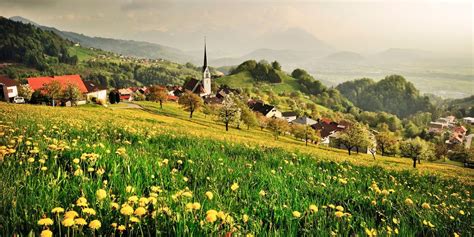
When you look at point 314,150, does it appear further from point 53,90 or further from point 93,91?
point 93,91

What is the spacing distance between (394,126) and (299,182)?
197m

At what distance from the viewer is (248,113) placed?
306ft

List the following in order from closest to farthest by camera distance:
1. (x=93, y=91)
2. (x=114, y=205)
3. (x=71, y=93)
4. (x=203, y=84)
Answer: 1. (x=114, y=205)
2. (x=71, y=93)
3. (x=93, y=91)
4. (x=203, y=84)

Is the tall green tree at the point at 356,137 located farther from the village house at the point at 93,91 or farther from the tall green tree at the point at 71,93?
the village house at the point at 93,91

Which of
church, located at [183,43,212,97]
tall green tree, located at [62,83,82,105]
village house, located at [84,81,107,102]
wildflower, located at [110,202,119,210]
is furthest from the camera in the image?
church, located at [183,43,212,97]

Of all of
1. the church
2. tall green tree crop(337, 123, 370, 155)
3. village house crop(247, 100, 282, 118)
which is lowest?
tall green tree crop(337, 123, 370, 155)

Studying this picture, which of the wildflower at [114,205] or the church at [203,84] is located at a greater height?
the church at [203,84]

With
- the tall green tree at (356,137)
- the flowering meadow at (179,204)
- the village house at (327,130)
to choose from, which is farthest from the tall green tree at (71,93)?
the village house at (327,130)

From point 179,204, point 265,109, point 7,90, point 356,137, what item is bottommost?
point 356,137

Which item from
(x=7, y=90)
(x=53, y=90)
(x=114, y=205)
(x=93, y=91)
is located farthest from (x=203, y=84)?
(x=114, y=205)

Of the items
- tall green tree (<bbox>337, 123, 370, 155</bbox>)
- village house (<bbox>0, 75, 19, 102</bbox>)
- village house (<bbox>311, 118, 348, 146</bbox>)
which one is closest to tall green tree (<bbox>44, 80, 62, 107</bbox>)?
village house (<bbox>0, 75, 19, 102</bbox>)

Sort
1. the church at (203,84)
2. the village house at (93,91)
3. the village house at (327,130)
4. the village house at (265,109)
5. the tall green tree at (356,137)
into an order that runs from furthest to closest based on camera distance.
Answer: the church at (203,84) → the village house at (265,109) → the village house at (327,130) → the village house at (93,91) → the tall green tree at (356,137)

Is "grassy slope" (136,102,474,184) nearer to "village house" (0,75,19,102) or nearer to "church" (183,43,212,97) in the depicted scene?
"village house" (0,75,19,102)

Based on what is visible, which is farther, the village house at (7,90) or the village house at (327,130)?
the village house at (327,130)
